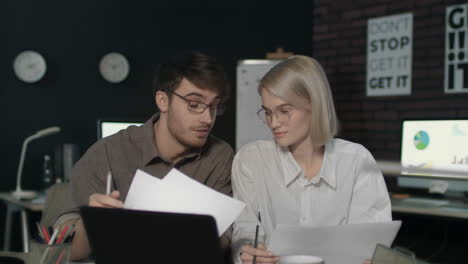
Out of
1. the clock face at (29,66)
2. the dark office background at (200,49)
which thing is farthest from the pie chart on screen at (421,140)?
the clock face at (29,66)

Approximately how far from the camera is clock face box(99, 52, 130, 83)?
4230mm

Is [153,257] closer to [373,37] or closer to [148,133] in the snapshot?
[148,133]

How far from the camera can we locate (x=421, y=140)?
10.8 feet

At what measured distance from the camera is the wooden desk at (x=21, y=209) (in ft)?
10.5

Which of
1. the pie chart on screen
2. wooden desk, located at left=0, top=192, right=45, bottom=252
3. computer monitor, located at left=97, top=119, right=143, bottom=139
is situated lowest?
wooden desk, located at left=0, top=192, right=45, bottom=252

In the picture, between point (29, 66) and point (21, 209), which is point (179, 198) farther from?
point (29, 66)

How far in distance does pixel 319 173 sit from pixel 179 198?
665mm

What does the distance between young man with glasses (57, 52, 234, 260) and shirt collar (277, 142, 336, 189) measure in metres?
0.17

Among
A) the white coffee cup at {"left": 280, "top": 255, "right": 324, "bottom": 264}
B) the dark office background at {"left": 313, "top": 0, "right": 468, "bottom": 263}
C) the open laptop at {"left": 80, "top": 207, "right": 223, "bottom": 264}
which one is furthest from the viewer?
the dark office background at {"left": 313, "top": 0, "right": 468, "bottom": 263}

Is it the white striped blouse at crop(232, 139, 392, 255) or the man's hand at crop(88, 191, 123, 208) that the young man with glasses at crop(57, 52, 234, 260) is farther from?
the man's hand at crop(88, 191, 123, 208)

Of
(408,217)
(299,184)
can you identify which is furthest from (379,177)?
(408,217)

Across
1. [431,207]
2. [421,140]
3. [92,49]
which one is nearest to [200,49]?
[92,49]

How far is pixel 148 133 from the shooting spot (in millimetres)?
1574

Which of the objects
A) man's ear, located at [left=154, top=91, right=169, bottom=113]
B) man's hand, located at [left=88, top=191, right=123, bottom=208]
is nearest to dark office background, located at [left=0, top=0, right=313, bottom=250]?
man's ear, located at [left=154, top=91, right=169, bottom=113]
